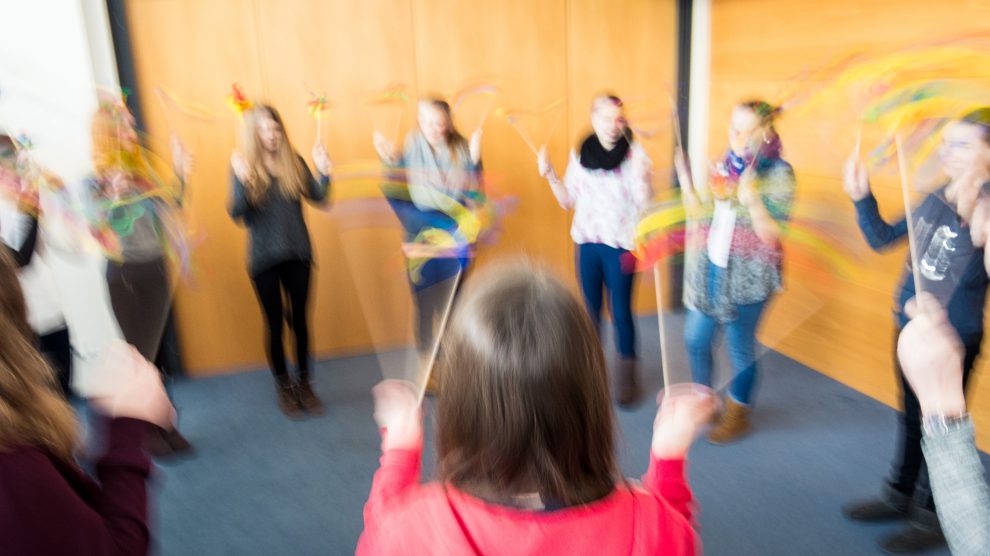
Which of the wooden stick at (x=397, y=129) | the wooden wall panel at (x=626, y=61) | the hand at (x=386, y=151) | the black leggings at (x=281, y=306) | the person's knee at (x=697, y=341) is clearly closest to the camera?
the person's knee at (x=697, y=341)

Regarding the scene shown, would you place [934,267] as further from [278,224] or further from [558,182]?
[278,224]

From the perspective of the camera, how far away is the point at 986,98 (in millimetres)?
1982

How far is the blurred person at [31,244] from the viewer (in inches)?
93.9

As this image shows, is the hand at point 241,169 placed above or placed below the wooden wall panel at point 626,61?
below

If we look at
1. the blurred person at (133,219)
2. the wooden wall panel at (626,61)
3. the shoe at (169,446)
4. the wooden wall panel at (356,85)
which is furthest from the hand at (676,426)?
the wooden wall panel at (626,61)

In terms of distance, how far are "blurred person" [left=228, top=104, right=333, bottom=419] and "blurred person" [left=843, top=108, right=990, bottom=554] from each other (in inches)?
86.0

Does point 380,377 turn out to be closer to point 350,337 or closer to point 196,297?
point 350,337

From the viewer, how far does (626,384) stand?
323 centimetres

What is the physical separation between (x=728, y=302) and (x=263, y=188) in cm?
198

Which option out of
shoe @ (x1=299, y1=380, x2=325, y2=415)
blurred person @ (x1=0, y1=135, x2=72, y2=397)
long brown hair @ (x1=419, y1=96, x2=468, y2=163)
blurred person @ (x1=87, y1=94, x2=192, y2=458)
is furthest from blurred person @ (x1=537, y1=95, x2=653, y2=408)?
blurred person @ (x1=0, y1=135, x2=72, y2=397)

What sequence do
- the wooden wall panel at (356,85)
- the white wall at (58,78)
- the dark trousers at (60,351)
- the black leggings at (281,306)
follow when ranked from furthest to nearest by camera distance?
the wooden wall panel at (356,85)
the black leggings at (281,306)
the white wall at (58,78)
the dark trousers at (60,351)

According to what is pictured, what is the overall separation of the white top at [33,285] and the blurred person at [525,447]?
2.21m

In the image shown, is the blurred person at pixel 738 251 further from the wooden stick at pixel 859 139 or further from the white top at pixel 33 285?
the white top at pixel 33 285

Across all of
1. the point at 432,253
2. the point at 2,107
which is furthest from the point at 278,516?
the point at 2,107
